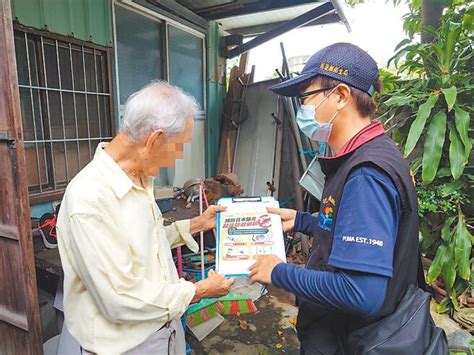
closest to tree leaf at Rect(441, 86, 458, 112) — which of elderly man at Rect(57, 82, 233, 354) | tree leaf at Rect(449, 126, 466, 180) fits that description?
tree leaf at Rect(449, 126, 466, 180)

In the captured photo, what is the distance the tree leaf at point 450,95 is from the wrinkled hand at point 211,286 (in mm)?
2376

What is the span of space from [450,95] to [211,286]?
254cm

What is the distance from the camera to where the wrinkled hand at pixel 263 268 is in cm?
119

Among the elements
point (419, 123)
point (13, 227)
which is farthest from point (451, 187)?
point (13, 227)

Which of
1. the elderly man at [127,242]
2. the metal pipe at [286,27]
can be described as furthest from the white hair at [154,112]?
the metal pipe at [286,27]

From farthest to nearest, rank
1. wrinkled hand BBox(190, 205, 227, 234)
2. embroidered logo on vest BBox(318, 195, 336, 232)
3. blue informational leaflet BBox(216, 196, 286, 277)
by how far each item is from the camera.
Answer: wrinkled hand BBox(190, 205, 227, 234) < blue informational leaflet BBox(216, 196, 286, 277) < embroidered logo on vest BBox(318, 195, 336, 232)

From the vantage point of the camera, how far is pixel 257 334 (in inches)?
117

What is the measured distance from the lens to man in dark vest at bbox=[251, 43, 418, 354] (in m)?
0.93

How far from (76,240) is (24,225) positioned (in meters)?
0.74

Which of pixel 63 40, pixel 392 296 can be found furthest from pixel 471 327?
pixel 63 40

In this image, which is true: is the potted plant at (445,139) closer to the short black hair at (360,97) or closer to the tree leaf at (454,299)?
the tree leaf at (454,299)

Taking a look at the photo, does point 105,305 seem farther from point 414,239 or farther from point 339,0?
point 339,0

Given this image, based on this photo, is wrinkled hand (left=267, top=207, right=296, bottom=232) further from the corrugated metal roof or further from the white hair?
the corrugated metal roof

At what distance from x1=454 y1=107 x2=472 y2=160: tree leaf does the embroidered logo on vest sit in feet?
7.27
